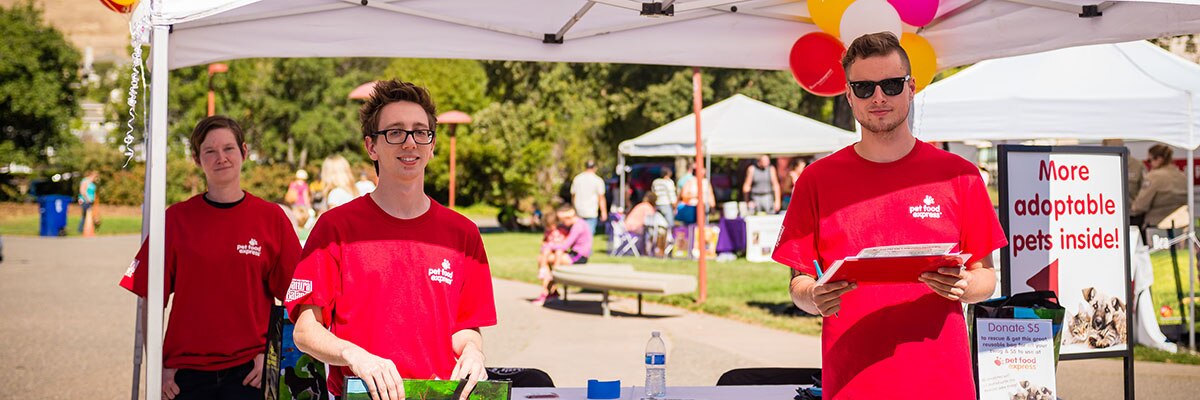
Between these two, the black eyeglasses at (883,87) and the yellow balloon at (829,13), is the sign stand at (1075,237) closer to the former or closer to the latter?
the yellow balloon at (829,13)

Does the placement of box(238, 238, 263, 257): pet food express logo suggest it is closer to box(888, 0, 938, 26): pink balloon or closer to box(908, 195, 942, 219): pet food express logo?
box(908, 195, 942, 219): pet food express logo

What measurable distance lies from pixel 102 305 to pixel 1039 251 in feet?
38.1

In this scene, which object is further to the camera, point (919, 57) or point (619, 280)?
point (619, 280)

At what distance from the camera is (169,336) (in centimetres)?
403

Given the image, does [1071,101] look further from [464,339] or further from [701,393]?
[464,339]

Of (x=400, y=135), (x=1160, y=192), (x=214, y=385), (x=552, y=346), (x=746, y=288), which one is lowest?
(x=552, y=346)

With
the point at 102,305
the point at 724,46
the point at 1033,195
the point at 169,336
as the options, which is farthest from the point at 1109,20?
the point at 102,305

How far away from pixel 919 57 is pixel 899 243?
2.60 m

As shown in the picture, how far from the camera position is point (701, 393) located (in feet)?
15.0

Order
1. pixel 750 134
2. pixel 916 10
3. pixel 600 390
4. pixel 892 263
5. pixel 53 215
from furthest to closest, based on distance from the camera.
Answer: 1. pixel 53 215
2. pixel 750 134
3. pixel 916 10
4. pixel 600 390
5. pixel 892 263

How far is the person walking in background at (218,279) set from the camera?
13.1 feet

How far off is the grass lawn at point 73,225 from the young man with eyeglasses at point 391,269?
25869 mm

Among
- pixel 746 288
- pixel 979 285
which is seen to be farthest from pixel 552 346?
pixel 979 285

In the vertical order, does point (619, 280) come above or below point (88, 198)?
below
